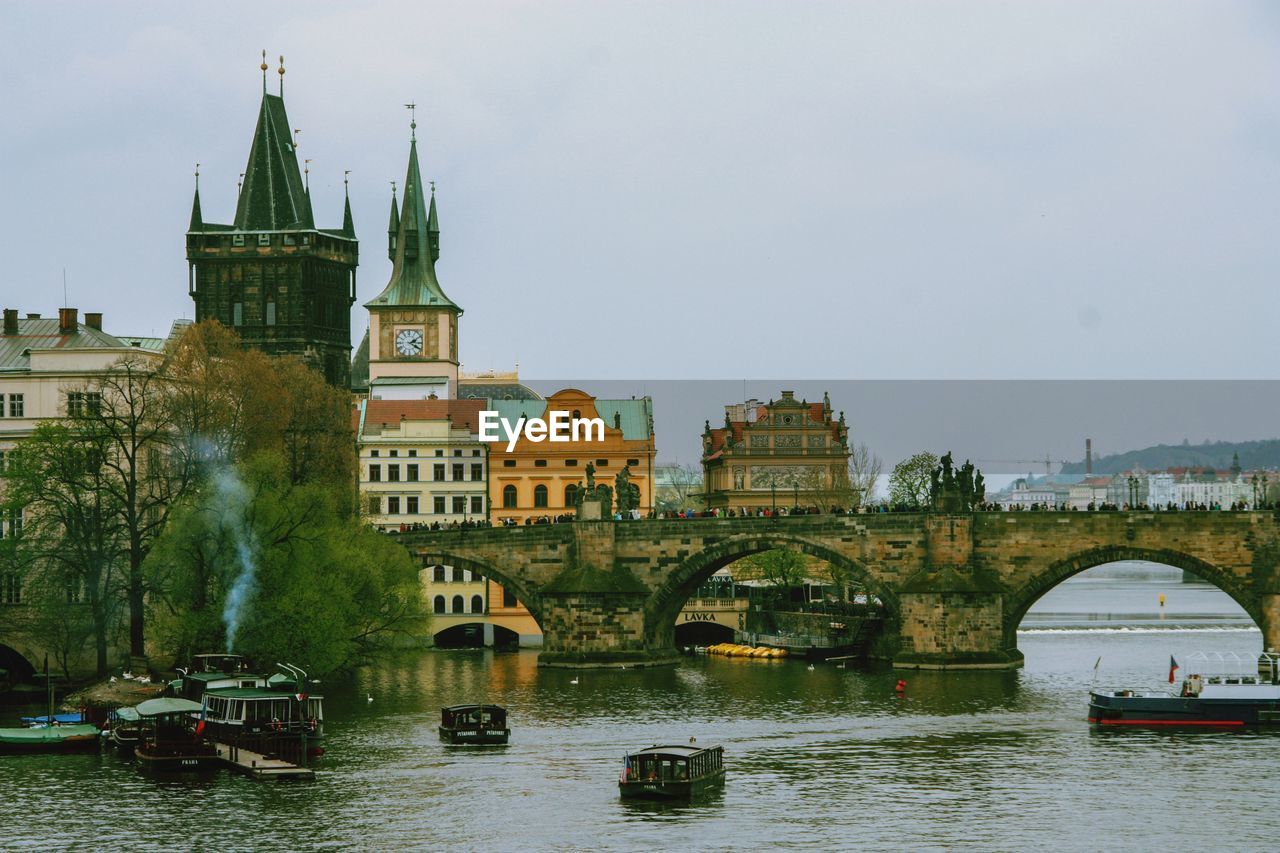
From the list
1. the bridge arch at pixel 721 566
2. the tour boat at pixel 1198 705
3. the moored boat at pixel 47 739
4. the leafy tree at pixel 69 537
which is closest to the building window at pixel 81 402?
the leafy tree at pixel 69 537

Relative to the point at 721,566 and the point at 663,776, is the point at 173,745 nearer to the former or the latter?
the point at 663,776

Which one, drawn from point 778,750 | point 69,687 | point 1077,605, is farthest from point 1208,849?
point 1077,605

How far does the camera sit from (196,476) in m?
94.3

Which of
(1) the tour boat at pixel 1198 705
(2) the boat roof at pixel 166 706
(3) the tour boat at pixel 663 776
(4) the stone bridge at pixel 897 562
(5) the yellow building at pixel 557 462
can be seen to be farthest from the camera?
(5) the yellow building at pixel 557 462

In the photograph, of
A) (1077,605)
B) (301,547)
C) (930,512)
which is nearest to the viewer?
(301,547)

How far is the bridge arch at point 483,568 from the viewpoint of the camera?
114 m

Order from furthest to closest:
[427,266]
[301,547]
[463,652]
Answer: [427,266] → [463,652] → [301,547]

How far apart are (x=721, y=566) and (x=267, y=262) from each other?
2494 inches

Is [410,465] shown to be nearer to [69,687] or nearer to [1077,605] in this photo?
[69,687]

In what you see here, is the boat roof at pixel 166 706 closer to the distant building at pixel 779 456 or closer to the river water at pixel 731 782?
the river water at pixel 731 782

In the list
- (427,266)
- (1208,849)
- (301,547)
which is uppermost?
(427,266)

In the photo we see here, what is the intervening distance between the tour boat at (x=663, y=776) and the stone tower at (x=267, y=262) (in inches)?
3911

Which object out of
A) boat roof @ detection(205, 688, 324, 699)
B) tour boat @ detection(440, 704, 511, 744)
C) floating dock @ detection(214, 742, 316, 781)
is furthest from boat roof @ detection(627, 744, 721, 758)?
boat roof @ detection(205, 688, 324, 699)

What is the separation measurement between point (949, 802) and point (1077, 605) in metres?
120
